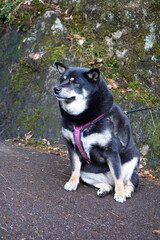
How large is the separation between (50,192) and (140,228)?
120cm

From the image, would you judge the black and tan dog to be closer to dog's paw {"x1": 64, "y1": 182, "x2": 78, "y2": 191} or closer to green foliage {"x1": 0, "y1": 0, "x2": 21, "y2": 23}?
dog's paw {"x1": 64, "y1": 182, "x2": 78, "y2": 191}

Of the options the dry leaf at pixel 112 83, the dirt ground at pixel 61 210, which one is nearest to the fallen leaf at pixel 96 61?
the dry leaf at pixel 112 83

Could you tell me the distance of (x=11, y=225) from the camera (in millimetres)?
2529

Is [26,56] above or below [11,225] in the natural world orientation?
below

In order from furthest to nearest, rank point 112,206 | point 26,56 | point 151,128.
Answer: point 26,56, point 151,128, point 112,206

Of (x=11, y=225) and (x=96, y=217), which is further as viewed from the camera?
(x=96, y=217)

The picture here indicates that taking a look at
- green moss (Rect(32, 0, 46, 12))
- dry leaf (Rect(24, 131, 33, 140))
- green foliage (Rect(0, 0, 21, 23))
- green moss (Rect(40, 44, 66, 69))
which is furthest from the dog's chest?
green foliage (Rect(0, 0, 21, 23))

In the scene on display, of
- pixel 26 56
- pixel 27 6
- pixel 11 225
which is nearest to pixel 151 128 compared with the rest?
pixel 26 56

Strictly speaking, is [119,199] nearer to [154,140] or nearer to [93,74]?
[93,74]

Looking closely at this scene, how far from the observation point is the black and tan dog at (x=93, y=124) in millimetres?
3611

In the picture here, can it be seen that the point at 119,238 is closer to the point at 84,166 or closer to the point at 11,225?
the point at 11,225

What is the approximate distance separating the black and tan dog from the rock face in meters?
2.54

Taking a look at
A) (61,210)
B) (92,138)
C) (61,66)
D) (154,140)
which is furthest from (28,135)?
(61,210)

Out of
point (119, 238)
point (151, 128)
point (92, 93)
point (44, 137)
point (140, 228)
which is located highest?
point (92, 93)
